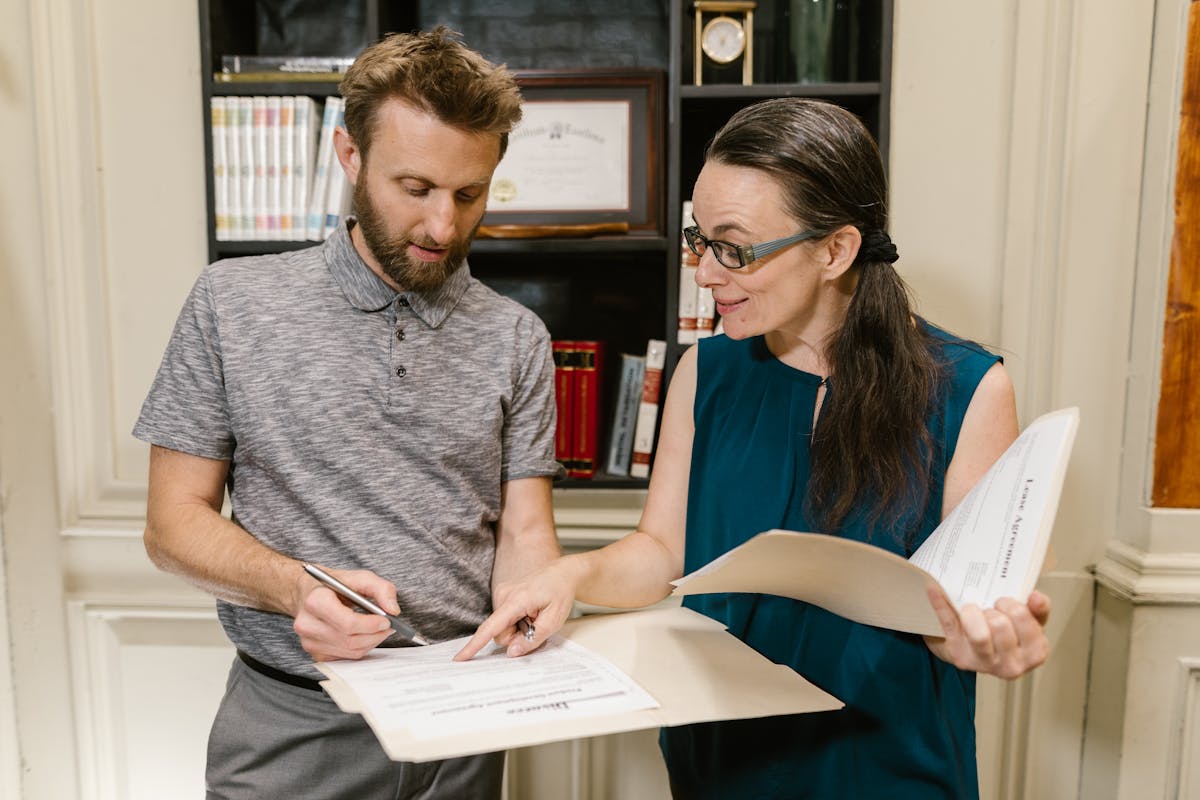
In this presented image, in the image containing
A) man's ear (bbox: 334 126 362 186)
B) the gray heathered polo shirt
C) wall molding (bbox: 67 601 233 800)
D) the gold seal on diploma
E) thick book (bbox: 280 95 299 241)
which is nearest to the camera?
the gray heathered polo shirt

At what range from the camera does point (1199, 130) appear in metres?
1.66

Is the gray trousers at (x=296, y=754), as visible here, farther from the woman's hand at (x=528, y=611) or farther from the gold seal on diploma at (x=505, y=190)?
the gold seal on diploma at (x=505, y=190)

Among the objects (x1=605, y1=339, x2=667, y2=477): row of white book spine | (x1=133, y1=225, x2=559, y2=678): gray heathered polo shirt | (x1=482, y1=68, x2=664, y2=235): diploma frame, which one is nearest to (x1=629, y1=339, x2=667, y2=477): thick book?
(x1=605, y1=339, x2=667, y2=477): row of white book spine

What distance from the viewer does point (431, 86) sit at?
1205mm

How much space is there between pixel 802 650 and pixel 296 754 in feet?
2.39

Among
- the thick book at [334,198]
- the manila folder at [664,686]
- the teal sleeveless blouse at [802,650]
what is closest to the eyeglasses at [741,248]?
the teal sleeveless blouse at [802,650]

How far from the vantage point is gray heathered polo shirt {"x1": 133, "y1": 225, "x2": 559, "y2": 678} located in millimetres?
1205

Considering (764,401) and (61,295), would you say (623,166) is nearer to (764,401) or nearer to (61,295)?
(764,401)

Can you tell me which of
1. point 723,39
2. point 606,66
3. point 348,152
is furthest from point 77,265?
point 723,39

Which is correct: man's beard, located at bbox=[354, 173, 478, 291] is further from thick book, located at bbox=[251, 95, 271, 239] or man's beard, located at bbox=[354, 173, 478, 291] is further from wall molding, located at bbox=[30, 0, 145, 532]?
wall molding, located at bbox=[30, 0, 145, 532]

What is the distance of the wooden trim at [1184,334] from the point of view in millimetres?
1667

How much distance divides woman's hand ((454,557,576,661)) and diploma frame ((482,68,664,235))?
0.93 m

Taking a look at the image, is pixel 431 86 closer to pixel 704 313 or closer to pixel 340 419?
pixel 340 419

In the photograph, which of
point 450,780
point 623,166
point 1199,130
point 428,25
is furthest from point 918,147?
point 450,780
